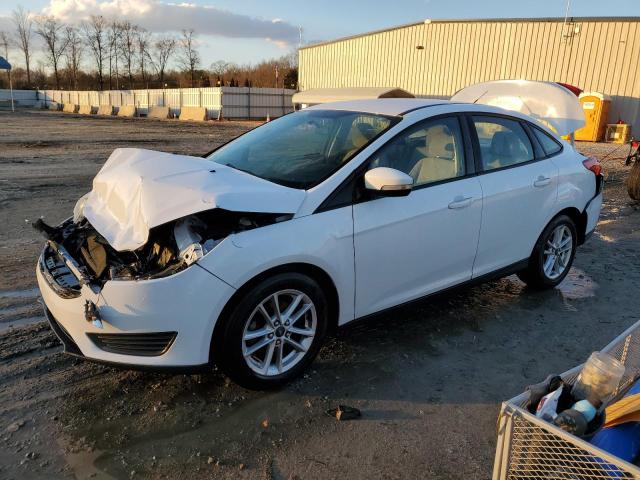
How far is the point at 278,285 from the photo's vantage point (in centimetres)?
288

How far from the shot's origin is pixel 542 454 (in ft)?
5.99

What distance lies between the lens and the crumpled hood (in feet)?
9.14

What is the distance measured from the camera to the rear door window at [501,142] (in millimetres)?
4070

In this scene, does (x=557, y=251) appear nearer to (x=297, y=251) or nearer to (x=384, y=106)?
(x=384, y=106)

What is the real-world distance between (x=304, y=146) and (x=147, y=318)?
1.77 metres

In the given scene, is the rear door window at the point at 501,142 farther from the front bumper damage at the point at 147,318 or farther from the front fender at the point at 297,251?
the front bumper damage at the point at 147,318

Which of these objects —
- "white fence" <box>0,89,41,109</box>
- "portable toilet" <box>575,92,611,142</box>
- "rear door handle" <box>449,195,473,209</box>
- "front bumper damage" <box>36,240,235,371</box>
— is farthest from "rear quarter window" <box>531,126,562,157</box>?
"white fence" <box>0,89,41,109</box>

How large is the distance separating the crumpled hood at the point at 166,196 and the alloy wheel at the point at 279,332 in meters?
0.54

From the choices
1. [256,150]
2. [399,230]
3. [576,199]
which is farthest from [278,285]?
[576,199]

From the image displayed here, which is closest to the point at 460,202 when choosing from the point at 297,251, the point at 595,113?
the point at 297,251

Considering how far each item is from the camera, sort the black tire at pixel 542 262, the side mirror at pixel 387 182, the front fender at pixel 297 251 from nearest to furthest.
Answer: the front fender at pixel 297 251 → the side mirror at pixel 387 182 → the black tire at pixel 542 262

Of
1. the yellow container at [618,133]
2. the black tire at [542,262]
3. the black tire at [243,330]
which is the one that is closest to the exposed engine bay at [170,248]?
the black tire at [243,330]

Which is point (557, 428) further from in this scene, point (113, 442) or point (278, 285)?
point (113, 442)

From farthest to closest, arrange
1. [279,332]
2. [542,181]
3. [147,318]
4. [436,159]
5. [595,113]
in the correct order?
[595,113]
[542,181]
[436,159]
[279,332]
[147,318]
